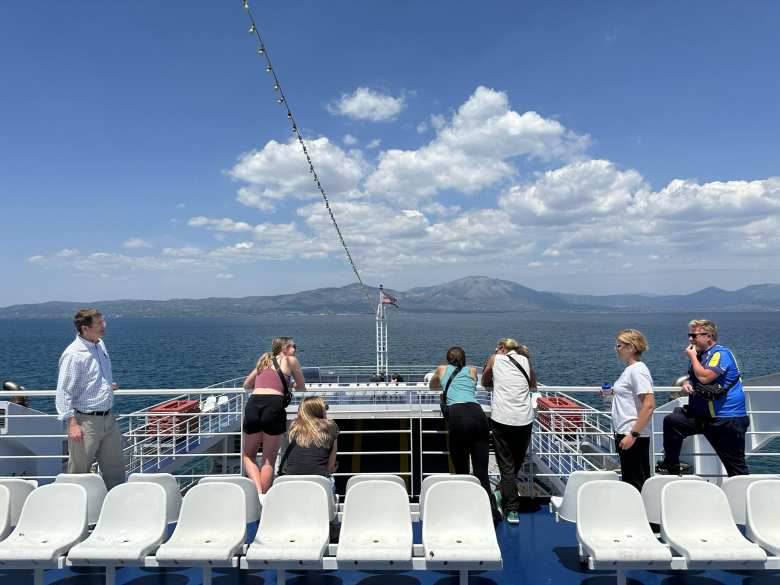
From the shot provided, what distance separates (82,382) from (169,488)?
1405 millimetres

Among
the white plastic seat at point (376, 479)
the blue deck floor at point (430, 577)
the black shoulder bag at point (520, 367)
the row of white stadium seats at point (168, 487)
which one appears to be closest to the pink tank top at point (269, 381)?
the row of white stadium seats at point (168, 487)

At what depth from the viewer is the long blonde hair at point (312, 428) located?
4.29 metres

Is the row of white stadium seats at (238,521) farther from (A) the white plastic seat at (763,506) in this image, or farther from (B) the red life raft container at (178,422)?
(B) the red life raft container at (178,422)

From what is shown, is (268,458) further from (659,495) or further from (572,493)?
(659,495)

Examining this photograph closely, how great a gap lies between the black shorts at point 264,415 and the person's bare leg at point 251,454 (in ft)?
0.25

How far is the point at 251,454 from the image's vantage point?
5125mm

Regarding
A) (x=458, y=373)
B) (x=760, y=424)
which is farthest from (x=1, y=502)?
(x=760, y=424)

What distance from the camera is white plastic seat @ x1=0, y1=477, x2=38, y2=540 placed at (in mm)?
3719

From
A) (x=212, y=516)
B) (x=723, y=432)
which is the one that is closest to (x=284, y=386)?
(x=212, y=516)

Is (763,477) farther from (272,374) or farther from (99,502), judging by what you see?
(99,502)

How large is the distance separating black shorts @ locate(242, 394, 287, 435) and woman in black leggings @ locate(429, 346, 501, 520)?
161 centimetres

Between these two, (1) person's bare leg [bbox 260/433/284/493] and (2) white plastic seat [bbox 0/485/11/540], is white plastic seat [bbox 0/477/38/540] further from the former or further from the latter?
(1) person's bare leg [bbox 260/433/284/493]

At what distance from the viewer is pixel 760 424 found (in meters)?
7.07

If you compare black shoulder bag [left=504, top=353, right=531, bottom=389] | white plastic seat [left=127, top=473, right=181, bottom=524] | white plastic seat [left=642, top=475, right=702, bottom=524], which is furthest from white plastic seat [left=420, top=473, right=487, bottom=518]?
white plastic seat [left=127, top=473, right=181, bottom=524]
